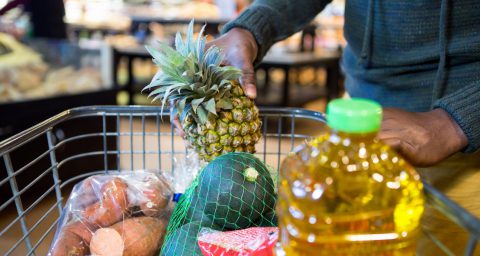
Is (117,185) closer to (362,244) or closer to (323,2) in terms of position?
(362,244)

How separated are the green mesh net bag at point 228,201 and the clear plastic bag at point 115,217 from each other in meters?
0.06

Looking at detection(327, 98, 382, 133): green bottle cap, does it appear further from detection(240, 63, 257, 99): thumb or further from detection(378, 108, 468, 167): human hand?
detection(240, 63, 257, 99): thumb

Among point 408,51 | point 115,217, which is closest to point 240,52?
point 408,51

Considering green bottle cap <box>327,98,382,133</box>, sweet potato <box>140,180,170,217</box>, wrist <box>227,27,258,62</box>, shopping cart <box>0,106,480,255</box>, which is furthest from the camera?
wrist <box>227,27,258,62</box>

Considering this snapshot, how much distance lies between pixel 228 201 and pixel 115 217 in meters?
0.26

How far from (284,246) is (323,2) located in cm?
102

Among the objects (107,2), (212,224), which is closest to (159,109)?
(212,224)

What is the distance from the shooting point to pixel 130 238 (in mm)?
869

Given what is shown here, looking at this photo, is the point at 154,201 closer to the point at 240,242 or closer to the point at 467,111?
the point at 240,242

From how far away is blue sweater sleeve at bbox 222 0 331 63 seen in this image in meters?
1.26

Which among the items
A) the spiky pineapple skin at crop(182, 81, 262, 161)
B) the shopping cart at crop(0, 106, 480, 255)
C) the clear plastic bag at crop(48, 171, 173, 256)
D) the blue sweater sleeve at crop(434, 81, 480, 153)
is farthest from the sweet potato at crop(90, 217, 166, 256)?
the blue sweater sleeve at crop(434, 81, 480, 153)

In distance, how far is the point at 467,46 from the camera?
1.07 metres

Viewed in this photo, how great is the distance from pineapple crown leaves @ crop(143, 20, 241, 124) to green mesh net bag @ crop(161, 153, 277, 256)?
0.27m

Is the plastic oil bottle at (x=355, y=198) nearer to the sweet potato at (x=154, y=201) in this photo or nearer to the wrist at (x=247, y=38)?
the sweet potato at (x=154, y=201)
